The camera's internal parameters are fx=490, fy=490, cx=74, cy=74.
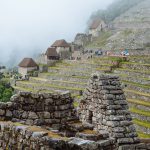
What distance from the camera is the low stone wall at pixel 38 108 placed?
6.07 meters

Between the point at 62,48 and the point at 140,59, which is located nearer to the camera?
the point at 140,59

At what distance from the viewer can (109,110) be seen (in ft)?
20.9

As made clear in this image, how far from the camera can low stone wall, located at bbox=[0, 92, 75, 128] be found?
6074 millimetres

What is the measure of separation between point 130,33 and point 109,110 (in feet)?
179

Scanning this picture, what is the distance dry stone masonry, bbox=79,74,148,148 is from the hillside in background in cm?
4513

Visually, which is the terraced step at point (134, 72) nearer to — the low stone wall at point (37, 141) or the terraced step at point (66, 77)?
the terraced step at point (66, 77)

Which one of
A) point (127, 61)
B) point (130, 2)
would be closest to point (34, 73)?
point (127, 61)

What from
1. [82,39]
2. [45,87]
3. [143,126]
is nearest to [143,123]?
[143,126]

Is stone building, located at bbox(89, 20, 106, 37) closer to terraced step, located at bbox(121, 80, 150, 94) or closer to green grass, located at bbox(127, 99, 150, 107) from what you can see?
terraced step, located at bbox(121, 80, 150, 94)

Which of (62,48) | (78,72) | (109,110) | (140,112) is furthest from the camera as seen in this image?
(62,48)

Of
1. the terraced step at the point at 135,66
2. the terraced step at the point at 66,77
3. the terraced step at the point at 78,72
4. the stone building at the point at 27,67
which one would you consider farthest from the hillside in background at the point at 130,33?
the terraced step at the point at 66,77

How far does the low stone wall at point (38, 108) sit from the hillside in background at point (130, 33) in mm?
45731

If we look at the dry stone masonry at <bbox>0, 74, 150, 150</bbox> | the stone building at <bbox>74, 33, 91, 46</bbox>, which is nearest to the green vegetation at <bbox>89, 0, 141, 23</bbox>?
the stone building at <bbox>74, 33, 91, 46</bbox>

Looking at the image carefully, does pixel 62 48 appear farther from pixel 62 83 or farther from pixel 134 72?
pixel 134 72
